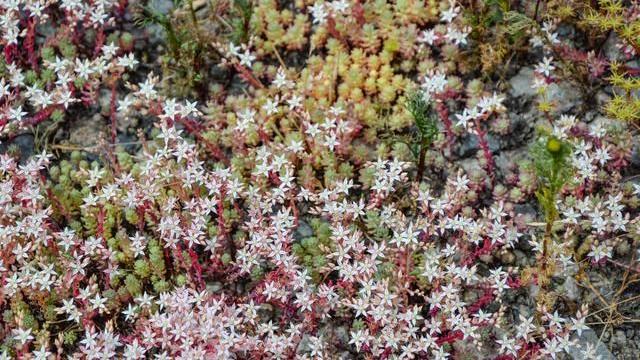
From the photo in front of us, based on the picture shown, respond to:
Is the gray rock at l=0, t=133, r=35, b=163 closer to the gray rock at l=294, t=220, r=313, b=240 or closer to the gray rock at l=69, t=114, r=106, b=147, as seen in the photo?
the gray rock at l=69, t=114, r=106, b=147

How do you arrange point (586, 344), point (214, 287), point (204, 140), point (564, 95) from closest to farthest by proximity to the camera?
point (586, 344) → point (214, 287) → point (204, 140) → point (564, 95)

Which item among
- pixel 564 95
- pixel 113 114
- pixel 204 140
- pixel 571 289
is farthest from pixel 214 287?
pixel 564 95

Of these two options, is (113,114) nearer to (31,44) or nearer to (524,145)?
(31,44)

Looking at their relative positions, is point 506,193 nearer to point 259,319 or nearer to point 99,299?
point 259,319

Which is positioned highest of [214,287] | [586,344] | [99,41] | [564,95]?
[99,41]

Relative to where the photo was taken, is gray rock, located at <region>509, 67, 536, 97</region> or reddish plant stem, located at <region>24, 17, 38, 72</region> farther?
reddish plant stem, located at <region>24, 17, 38, 72</region>

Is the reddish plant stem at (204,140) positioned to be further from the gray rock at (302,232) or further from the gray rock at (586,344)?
the gray rock at (586,344)

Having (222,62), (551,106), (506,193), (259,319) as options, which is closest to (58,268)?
(259,319)

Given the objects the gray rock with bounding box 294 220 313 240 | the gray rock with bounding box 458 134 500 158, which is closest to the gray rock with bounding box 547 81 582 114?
the gray rock with bounding box 458 134 500 158

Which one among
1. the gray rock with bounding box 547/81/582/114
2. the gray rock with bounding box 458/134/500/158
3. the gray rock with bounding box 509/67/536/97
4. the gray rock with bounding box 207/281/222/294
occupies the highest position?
the gray rock with bounding box 509/67/536/97

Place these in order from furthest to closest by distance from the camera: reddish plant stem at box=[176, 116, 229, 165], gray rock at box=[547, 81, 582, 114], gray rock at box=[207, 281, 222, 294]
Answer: gray rock at box=[547, 81, 582, 114] < reddish plant stem at box=[176, 116, 229, 165] < gray rock at box=[207, 281, 222, 294]

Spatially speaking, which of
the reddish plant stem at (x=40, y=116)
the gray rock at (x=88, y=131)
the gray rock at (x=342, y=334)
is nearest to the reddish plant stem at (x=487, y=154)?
the gray rock at (x=342, y=334)
